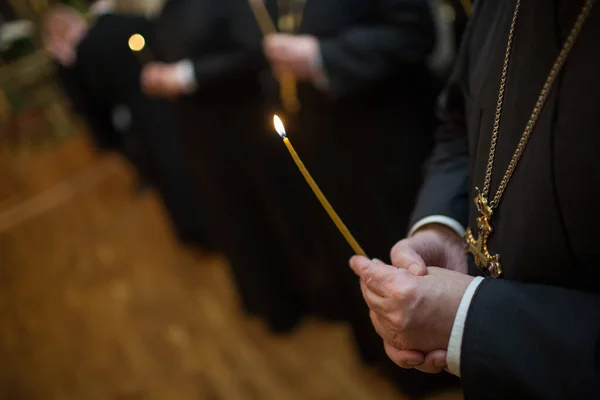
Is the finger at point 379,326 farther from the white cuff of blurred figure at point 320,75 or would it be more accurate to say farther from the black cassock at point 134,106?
the black cassock at point 134,106

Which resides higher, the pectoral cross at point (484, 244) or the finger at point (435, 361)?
the pectoral cross at point (484, 244)

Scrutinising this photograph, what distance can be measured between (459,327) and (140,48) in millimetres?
1926

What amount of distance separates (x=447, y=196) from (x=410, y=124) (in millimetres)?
639

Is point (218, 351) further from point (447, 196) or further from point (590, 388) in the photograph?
point (590, 388)

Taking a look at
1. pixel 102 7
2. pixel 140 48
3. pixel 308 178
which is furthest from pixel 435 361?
pixel 102 7

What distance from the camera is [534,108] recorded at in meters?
0.61

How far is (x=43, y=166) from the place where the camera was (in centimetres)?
405

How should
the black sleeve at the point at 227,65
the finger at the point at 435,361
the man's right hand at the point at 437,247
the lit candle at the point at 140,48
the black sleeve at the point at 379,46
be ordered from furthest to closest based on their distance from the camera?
the lit candle at the point at 140,48 → the black sleeve at the point at 227,65 → the black sleeve at the point at 379,46 → the man's right hand at the point at 437,247 → the finger at the point at 435,361

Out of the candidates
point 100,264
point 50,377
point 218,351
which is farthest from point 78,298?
point 218,351

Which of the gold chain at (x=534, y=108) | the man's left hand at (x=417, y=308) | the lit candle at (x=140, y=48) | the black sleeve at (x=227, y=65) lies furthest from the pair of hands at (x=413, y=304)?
the lit candle at (x=140, y=48)

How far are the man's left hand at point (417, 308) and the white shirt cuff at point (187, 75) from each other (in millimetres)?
1176

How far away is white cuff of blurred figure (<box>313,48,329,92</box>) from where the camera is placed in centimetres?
138

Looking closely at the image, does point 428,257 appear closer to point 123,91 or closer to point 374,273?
point 374,273

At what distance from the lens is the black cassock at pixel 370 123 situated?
1.36 meters
